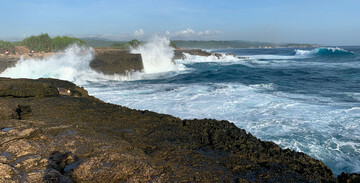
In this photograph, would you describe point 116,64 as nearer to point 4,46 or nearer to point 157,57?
point 157,57

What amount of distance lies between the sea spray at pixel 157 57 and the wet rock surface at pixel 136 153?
20954 mm

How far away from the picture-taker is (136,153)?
10.0 feet

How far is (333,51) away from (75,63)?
A: 47.4 m

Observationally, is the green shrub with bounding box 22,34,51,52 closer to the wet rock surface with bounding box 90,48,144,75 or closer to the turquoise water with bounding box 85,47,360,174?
the wet rock surface with bounding box 90,48,144,75

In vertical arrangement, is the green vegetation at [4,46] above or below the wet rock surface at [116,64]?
above

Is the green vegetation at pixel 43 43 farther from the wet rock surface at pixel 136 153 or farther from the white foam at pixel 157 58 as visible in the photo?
the wet rock surface at pixel 136 153

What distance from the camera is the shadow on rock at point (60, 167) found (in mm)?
2446

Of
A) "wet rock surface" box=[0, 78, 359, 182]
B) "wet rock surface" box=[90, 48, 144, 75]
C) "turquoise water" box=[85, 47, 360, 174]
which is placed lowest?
"turquoise water" box=[85, 47, 360, 174]

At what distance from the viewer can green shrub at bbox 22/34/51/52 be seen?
3819 centimetres

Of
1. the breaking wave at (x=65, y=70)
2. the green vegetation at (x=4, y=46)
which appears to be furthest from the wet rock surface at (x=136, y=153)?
the green vegetation at (x=4, y=46)

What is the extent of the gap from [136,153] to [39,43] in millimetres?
42873

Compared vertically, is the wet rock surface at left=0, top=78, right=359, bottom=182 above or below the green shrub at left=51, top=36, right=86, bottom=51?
below

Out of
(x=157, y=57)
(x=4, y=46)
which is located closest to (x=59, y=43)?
(x=4, y=46)

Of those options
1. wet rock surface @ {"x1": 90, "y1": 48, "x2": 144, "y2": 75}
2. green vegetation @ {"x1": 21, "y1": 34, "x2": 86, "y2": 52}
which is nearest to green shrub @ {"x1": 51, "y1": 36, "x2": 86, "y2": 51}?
green vegetation @ {"x1": 21, "y1": 34, "x2": 86, "y2": 52}
